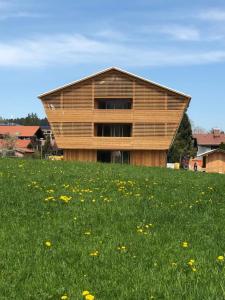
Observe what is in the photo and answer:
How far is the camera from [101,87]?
6606cm

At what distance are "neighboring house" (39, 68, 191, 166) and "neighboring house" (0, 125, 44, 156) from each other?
47.2 meters

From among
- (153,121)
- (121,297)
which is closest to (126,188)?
(121,297)

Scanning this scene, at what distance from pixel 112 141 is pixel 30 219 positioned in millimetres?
56361

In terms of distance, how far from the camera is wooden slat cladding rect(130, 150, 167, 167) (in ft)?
219

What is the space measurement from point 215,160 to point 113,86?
889 inches

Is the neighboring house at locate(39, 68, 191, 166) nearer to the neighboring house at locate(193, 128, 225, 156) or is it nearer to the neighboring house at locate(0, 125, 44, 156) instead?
the neighboring house at locate(0, 125, 44, 156)

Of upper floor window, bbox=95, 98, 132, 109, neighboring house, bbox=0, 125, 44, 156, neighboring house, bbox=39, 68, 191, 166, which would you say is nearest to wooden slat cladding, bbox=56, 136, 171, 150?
neighboring house, bbox=39, 68, 191, 166

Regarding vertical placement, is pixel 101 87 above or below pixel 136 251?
above

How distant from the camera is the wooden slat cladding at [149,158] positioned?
66875 mm

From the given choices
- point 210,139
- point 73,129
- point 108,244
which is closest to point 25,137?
point 210,139

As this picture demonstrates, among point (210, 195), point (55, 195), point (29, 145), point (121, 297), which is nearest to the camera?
point (121, 297)

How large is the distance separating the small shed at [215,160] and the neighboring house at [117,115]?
1225 centimetres

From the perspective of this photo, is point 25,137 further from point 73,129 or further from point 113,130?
point 73,129

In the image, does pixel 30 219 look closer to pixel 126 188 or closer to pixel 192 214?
pixel 192 214
